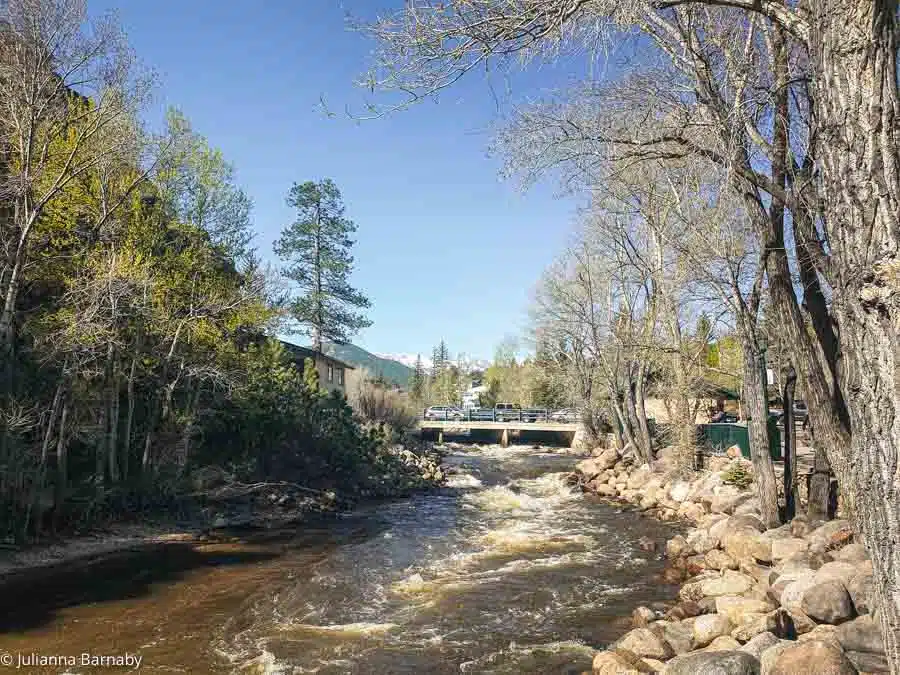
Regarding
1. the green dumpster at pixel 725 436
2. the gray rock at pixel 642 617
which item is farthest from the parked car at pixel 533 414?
the gray rock at pixel 642 617

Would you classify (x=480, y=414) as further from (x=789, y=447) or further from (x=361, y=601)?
(x=361, y=601)

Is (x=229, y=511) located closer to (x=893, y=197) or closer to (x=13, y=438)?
(x=13, y=438)

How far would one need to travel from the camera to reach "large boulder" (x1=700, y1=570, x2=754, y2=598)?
8.23 metres

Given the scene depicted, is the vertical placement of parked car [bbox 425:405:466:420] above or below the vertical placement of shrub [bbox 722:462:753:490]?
above

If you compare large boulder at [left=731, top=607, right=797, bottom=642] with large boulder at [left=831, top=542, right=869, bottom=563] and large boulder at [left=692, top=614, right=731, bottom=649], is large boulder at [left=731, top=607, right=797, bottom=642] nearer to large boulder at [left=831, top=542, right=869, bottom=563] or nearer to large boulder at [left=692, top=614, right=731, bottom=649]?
large boulder at [left=692, top=614, right=731, bottom=649]

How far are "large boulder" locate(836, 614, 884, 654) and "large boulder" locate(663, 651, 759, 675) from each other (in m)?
1.06

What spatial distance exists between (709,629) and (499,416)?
38.3 meters

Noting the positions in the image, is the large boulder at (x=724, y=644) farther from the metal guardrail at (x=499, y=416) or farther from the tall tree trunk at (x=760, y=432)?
the metal guardrail at (x=499, y=416)

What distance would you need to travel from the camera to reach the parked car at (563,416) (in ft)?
137

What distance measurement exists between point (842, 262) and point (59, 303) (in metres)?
14.3

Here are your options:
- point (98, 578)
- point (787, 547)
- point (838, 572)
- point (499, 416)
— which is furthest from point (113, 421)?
point (499, 416)

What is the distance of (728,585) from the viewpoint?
838 centimetres

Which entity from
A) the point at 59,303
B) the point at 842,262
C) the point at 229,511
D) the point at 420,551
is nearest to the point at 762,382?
the point at 420,551

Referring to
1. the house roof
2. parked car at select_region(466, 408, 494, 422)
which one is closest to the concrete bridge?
parked car at select_region(466, 408, 494, 422)
